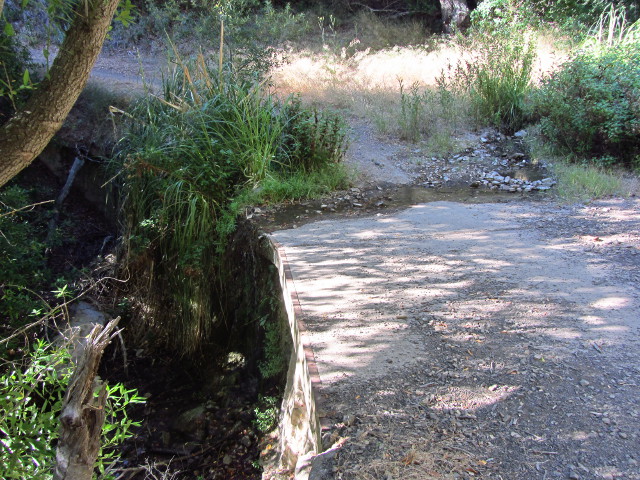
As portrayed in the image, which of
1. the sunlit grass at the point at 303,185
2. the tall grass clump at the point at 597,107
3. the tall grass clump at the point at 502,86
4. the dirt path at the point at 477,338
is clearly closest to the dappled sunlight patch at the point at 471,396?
the dirt path at the point at 477,338

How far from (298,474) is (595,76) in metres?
6.50

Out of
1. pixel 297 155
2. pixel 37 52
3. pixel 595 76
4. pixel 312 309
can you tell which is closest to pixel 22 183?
pixel 37 52

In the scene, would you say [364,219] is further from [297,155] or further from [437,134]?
[437,134]

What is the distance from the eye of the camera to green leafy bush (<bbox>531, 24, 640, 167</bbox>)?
244 inches

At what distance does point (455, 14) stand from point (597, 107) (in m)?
6.91

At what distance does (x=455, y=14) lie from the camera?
39.9 feet

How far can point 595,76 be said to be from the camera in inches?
264

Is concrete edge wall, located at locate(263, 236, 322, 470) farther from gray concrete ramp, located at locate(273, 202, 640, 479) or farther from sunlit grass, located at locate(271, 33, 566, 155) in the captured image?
sunlit grass, located at locate(271, 33, 566, 155)

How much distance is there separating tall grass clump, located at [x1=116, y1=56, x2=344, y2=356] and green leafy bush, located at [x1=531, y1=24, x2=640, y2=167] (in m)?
2.90

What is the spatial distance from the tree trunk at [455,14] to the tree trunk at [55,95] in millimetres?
10859

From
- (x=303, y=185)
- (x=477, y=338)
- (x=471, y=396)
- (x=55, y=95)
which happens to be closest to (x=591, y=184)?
(x=303, y=185)

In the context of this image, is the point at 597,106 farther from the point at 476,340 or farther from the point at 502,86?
the point at 476,340

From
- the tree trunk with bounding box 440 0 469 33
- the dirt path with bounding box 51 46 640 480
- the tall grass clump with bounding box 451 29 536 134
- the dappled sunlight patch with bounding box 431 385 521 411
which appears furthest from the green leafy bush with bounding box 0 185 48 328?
the tree trunk with bounding box 440 0 469 33

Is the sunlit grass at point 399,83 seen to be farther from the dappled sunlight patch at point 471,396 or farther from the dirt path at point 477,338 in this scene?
the dappled sunlight patch at point 471,396
